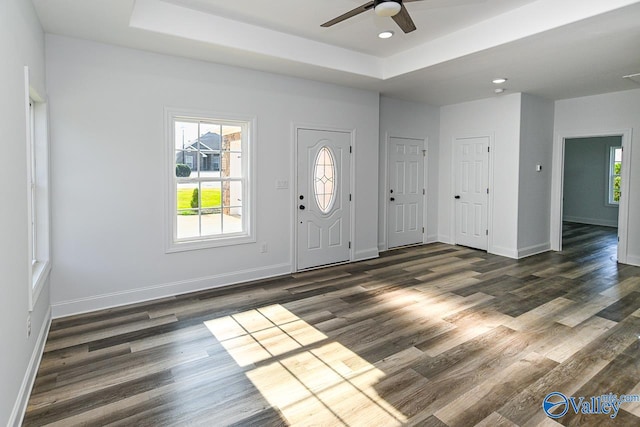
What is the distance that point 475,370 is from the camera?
8.98 feet

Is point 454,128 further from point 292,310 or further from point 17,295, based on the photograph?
point 17,295

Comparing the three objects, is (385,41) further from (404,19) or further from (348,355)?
(348,355)

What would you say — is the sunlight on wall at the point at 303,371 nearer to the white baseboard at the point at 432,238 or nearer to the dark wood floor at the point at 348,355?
the dark wood floor at the point at 348,355

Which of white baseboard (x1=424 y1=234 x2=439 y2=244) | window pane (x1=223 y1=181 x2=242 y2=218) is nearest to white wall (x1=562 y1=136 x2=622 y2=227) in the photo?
white baseboard (x1=424 y1=234 x2=439 y2=244)

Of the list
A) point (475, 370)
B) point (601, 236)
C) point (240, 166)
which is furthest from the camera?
point (601, 236)

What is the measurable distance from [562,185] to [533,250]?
1.31 metres

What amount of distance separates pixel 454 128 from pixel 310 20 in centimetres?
421

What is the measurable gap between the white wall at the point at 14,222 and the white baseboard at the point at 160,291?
3.46 feet

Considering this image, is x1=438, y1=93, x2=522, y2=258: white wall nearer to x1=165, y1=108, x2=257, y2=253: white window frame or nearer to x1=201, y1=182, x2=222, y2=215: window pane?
x1=165, y1=108, x2=257, y2=253: white window frame

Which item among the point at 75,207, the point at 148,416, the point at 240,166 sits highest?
the point at 240,166

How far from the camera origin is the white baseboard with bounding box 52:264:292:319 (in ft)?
12.2

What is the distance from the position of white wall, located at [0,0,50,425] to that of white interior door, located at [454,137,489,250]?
20.8ft

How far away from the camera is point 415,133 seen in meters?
6.96

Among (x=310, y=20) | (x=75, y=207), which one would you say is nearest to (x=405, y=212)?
(x=310, y=20)
